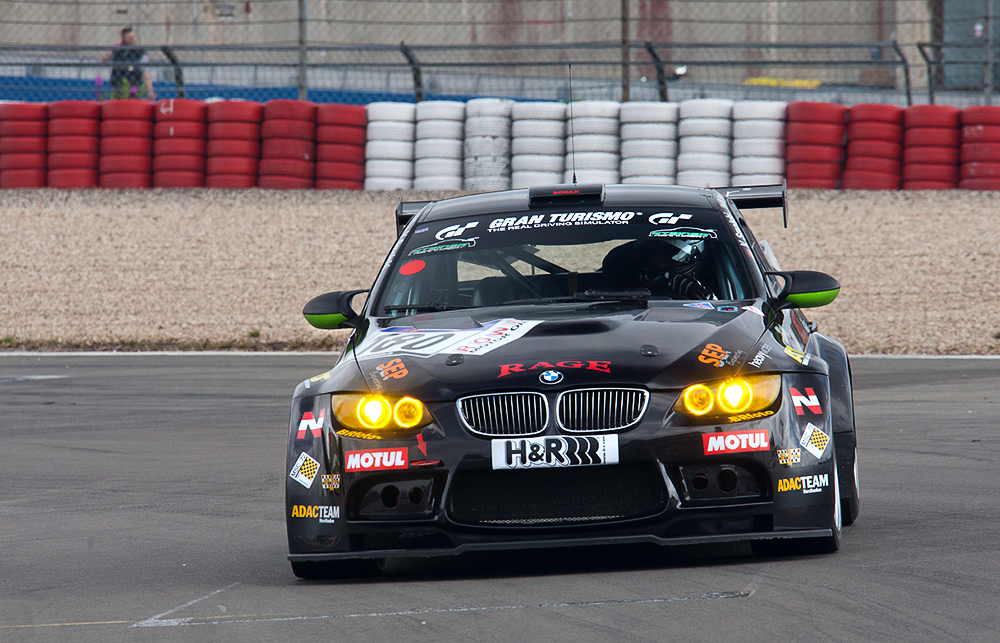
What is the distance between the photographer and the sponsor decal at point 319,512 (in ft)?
14.8

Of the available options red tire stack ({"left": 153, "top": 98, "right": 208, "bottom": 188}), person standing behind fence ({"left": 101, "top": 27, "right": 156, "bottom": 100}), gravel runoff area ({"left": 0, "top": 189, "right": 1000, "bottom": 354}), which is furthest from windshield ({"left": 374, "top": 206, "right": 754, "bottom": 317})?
person standing behind fence ({"left": 101, "top": 27, "right": 156, "bottom": 100})

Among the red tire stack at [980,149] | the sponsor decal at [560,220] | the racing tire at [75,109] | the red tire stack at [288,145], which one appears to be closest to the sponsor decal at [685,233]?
the sponsor decal at [560,220]

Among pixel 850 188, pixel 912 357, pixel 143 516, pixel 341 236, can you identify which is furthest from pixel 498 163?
pixel 143 516

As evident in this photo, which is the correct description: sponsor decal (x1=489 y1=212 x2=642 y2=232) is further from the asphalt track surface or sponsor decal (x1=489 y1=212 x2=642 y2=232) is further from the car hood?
the asphalt track surface

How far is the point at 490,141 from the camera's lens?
1842 cm

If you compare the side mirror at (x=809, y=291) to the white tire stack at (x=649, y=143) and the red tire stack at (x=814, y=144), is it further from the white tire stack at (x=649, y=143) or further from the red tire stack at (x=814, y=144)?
the red tire stack at (x=814, y=144)

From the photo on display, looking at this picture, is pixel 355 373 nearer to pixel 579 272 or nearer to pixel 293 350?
pixel 579 272

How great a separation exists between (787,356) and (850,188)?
45.2 ft

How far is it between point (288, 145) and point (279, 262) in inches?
84.5

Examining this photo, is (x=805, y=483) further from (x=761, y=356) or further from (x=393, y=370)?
(x=393, y=370)

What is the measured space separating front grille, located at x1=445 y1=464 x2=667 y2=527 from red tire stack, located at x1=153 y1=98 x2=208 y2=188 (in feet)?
49.9

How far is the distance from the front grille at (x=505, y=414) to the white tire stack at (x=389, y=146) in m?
14.5

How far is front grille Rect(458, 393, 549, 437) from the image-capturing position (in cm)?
432

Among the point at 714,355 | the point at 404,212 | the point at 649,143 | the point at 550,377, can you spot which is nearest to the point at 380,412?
the point at 550,377
